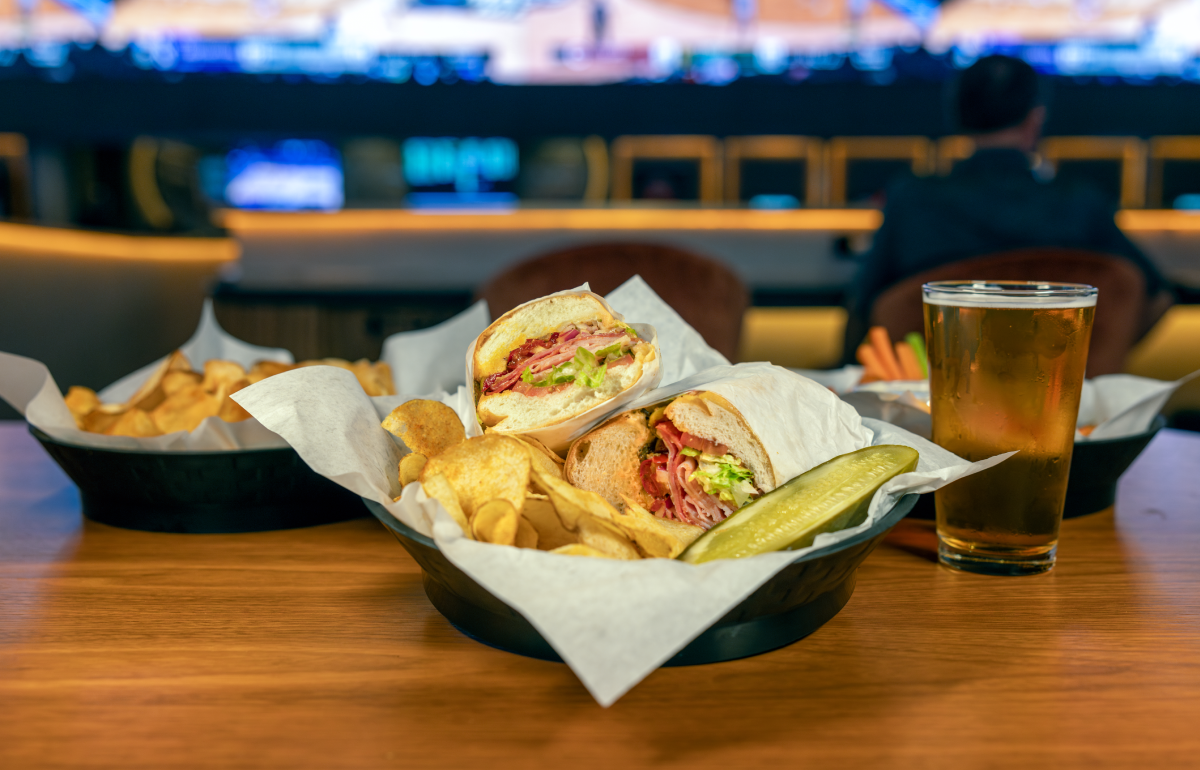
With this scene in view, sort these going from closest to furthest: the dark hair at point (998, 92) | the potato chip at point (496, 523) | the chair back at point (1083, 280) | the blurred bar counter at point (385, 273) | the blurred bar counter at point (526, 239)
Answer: the potato chip at point (496, 523) → the chair back at point (1083, 280) → the dark hair at point (998, 92) → the blurred bar counter at point (385, 273) → the blurred bar counter at point (526, 239)

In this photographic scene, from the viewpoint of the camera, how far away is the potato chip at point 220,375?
108cm

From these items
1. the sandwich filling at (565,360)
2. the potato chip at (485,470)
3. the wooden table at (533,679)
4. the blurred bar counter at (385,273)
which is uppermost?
the sandwich filling at (565,360)

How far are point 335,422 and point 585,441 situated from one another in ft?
0.77

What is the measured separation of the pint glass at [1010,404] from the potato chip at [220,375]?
82 cm

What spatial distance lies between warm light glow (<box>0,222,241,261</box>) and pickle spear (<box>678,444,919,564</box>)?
413 cm

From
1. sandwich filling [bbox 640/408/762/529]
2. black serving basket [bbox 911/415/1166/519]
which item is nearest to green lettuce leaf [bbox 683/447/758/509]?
sandwich filling [bbox 640/408/762/529]

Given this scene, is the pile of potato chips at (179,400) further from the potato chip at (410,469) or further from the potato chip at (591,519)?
the potato chip at (591,519)

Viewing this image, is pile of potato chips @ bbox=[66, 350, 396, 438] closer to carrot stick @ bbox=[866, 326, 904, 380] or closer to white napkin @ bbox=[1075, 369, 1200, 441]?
carrot stick @ bbox=[866, 326, 904, 380]

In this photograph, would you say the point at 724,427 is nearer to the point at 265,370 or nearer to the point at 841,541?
the point at 841,541

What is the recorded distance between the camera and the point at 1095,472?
3.34 feet

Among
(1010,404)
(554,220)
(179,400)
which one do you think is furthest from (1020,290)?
(554,220)

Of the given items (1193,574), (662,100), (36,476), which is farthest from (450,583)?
(662,100)

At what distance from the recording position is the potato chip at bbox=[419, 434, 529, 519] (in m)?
0.68

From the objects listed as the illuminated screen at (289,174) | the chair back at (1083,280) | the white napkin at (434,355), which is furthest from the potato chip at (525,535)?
the illuminated screen at (289,174)
